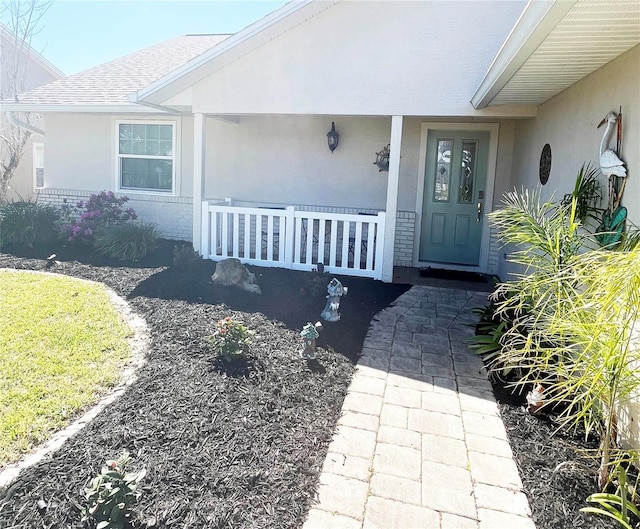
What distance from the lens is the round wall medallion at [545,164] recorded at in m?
5.43

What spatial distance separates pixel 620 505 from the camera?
7.87 feet

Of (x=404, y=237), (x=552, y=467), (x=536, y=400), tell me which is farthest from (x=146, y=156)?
(x=552, y=467)

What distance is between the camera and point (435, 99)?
6.34 metres

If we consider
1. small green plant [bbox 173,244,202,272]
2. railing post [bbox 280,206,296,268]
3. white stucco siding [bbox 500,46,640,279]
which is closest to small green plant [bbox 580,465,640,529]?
white stucco siding [bbox 500,46,640,279]

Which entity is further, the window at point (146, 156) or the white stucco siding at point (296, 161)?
the window at point (146, 156)

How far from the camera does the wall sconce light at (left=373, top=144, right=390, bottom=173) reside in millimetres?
8242

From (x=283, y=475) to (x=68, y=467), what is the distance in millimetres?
1170

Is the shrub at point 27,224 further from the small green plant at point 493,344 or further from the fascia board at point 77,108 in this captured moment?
the small green plant at point 493,344

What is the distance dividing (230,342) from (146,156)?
704cm

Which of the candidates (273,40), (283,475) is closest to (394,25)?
(273,40)

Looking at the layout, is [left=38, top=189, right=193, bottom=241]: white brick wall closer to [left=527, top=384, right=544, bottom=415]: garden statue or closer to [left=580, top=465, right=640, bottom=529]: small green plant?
[left=527, top=384, right=544, bottom=415]: garden statue

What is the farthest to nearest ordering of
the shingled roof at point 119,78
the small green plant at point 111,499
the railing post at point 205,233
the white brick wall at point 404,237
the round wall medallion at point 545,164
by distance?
1. the shingled roof at point 119,78
2. the white brick wall at point 404,237
3. the railing post at point 205,233
4. the round wall medallion at point 545,164
5. the small green plant at point 111,499

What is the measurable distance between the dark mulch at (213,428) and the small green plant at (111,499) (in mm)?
84

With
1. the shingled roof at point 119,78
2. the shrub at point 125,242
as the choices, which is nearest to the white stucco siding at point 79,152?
the shingled roof at point 119,78
